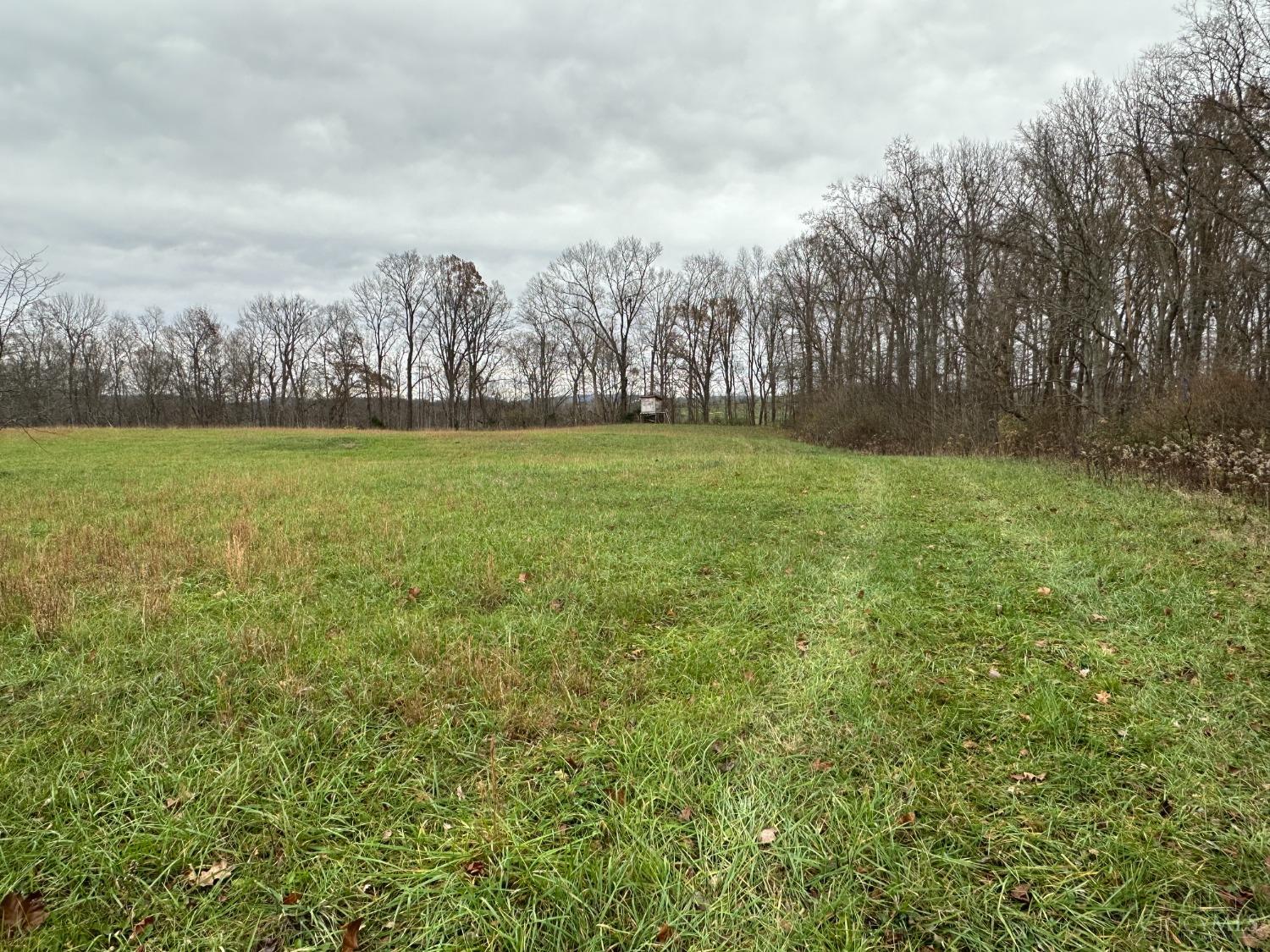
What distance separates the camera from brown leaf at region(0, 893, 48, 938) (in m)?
1.86

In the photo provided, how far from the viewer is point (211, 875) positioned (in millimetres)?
2084

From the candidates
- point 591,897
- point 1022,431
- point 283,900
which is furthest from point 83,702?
point 1022,431

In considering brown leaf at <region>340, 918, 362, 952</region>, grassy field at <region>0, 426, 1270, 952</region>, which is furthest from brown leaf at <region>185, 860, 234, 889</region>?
brown leaf at <region>340, 918, 362, 952</region>

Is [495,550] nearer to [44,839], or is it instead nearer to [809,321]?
[44,839]

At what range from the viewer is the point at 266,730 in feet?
9.64

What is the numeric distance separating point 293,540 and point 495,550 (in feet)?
8.70

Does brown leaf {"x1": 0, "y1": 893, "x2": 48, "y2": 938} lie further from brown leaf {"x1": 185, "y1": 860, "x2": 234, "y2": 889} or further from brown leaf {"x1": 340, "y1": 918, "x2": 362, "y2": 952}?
brown leaf {"x1": 340, "y1": 918, "x2": 362, "y2": 952}

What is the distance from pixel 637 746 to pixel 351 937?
1.41 m

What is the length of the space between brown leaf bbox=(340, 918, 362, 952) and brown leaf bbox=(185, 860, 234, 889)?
59cm

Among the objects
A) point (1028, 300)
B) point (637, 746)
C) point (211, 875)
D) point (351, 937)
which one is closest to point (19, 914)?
point (211, 875)

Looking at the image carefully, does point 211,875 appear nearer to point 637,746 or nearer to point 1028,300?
point 637,746

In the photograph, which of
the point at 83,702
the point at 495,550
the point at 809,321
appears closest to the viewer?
the point at 83,702

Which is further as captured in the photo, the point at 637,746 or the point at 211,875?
the point at 637,746

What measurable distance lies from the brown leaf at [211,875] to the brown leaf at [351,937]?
1.94ft
